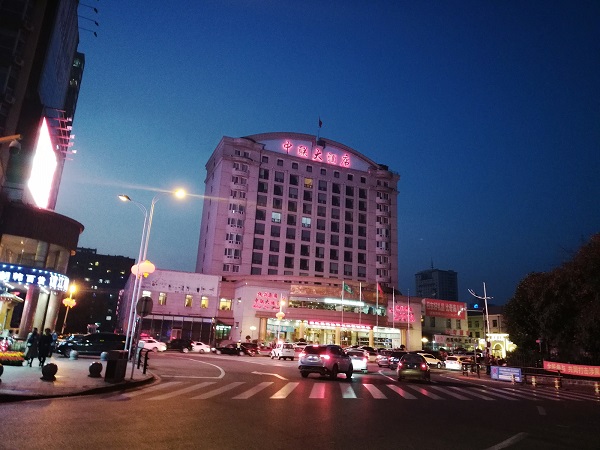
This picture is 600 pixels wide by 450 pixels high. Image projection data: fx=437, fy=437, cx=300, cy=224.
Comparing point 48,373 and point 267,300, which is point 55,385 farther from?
point 267,300

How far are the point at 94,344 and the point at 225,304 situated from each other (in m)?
36.8

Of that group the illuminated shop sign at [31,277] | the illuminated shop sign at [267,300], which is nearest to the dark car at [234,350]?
the illuminated shop sign at [267,300]

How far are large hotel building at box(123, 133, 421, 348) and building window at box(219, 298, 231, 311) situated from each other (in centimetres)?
16

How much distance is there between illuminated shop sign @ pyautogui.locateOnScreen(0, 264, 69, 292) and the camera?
100ft

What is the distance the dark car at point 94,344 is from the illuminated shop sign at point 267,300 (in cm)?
3155

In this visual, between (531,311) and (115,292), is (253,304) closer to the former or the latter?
(531,311)

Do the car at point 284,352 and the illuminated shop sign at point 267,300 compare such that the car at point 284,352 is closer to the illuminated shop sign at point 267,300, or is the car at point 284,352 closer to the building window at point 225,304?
the illuminated shop sign at point 267,300

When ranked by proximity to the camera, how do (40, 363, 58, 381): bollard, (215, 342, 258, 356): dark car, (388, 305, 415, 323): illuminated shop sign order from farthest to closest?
(388, 305, 415, 323): illuminated shop sign, (215, 342, 258, 356): dark car, (40, 363, 58, 381): bollard

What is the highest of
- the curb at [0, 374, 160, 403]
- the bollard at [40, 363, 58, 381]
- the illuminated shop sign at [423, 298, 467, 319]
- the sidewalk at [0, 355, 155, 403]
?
the illuminated shop sign at [423, 298, 467, 319]

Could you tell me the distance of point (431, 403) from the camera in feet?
47.4

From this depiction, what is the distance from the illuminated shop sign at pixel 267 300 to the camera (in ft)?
209

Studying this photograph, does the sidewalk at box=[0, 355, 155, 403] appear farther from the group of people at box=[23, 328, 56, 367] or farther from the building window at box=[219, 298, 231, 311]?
the building window at box=[219, 298, 231, 311]

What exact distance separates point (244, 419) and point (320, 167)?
84.8 meters

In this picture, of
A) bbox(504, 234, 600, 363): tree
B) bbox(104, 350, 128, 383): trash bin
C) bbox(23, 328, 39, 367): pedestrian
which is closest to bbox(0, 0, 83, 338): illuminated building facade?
bbox(23, 328, 39, 367): pedestrian
